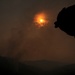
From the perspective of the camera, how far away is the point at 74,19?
1075 inches

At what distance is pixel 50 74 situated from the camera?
647ft

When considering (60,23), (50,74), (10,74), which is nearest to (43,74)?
(50,74)

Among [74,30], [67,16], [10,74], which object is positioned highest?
[10,74]

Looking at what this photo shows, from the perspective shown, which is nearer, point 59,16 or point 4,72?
point 59,16

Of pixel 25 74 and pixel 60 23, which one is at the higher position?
pixel 25 74

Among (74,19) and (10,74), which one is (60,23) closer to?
(74,19)

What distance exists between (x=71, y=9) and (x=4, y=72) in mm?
159744

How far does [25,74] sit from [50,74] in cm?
2390

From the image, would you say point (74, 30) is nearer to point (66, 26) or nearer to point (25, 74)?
point (66, 26)

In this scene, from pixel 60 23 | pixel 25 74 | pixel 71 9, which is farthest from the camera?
pixel 25 74

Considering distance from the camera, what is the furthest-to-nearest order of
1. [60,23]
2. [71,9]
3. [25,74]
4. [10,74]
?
1. [25,74]
2. [10,74]
3. [60,23]
4. [71,9]

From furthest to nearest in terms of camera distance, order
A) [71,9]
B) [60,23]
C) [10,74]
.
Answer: [10,74]
[60,23]
[71,9]

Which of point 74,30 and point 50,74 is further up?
point 50,74

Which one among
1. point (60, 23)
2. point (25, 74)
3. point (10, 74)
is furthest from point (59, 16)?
point (25, 74)
